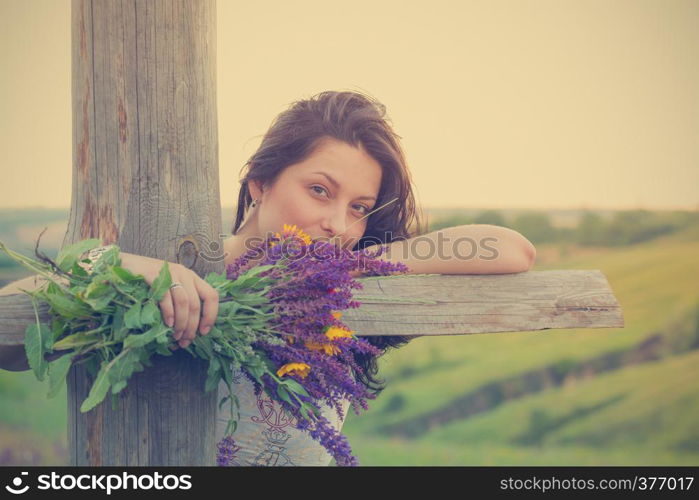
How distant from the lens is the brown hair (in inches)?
118

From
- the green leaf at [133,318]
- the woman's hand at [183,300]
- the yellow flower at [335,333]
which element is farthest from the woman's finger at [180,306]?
the yellow flower at [335,333]

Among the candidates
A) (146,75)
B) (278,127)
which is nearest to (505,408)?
(278,127)

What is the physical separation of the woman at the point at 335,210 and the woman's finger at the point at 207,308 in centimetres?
72

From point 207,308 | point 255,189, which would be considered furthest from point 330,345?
point 255,189

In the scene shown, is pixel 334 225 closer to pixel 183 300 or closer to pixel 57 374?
pixel 183 300

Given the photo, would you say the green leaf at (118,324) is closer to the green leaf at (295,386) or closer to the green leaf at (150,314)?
the green leaf at (150,314)

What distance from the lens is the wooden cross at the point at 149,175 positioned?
2.28 meters

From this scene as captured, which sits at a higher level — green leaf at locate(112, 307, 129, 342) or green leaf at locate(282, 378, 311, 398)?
green leaf at locate(112, 307, 129, 342)

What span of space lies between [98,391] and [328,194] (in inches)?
50.4

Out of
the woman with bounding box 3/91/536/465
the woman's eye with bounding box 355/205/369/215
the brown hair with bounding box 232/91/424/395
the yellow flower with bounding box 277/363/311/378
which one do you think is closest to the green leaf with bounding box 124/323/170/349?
the yellow flower with bounding box 277/363/311/378

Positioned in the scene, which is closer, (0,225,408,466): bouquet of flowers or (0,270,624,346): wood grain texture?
(0,225,408,466): bouquet of flowers

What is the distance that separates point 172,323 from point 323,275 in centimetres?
48

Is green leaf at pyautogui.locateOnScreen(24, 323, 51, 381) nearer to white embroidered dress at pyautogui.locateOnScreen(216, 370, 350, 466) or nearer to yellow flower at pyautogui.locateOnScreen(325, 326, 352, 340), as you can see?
yellow flower at pyautogui.locateOnScreen(325, 326, 352, 340)

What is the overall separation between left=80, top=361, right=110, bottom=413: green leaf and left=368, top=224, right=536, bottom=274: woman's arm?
1086mm
